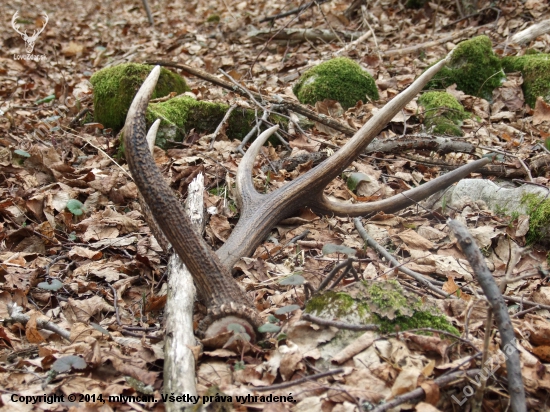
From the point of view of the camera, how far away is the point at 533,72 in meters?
5.93

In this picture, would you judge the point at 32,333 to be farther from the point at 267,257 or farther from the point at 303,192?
the point at 303,192

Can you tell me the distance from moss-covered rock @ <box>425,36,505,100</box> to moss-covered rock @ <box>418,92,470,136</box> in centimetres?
71

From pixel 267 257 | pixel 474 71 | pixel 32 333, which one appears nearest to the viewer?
pixel 32 333

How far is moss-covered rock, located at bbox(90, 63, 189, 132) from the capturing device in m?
5.36

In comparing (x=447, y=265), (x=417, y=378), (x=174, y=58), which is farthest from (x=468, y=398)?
(x=174, y=58)

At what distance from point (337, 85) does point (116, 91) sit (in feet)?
8.69

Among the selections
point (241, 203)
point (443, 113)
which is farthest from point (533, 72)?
point (241, 203)

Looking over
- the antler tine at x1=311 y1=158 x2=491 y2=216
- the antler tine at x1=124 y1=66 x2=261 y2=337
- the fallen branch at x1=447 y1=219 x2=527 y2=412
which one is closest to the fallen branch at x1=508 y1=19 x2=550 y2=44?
the antler tine at x1=311 y1=158 x2=491 y2=216

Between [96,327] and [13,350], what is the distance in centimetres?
44

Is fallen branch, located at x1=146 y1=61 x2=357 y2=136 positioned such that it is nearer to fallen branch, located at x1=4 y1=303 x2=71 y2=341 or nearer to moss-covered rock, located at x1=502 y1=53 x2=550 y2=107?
moss-covered rock, located at x1=502 y1=53 x2=550 y2=107

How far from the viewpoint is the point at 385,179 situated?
4.37 m

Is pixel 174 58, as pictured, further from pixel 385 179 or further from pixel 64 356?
pixel 64 356

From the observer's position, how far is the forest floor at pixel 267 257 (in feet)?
6.95

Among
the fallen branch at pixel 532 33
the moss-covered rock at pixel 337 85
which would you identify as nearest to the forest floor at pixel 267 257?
the fallen branch at pixel 532 33
